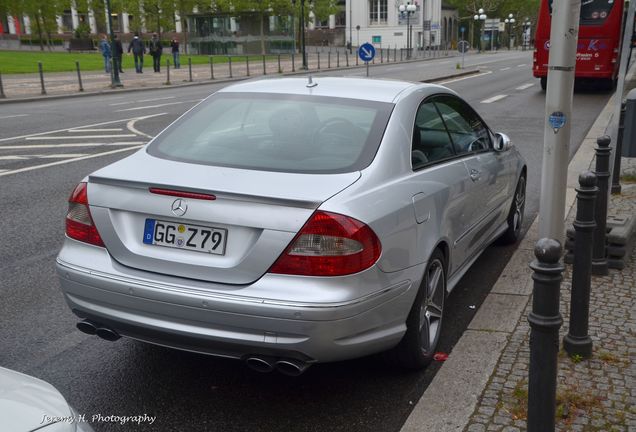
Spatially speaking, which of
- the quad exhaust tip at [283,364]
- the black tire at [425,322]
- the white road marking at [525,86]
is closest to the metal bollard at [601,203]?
the black tire at [425,322]

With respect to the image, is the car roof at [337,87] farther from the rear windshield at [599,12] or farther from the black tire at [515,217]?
the rear windshield at [599,12]

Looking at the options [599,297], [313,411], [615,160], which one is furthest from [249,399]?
[615,160]

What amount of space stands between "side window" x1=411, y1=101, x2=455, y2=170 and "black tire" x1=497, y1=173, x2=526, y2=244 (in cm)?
184

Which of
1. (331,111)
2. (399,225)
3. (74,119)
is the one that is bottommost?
(74,119)

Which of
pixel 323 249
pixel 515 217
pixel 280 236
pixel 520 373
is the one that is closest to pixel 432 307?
pixel 520 373

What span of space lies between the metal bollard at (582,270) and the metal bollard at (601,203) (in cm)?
112

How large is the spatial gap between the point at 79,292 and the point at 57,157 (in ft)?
27.5

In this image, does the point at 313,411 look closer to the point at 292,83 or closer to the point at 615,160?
the point at 292,83

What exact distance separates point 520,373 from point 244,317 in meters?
1.58

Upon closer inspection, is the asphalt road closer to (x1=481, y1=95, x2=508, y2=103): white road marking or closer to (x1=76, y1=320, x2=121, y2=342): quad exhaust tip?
(x1=76, y1=320, x2=121, y2=342): quad exhaust tip

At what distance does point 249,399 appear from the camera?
368 centimetres

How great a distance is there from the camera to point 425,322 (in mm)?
3969

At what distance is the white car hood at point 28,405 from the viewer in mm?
1981

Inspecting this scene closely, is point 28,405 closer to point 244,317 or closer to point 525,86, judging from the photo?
point 244,317
